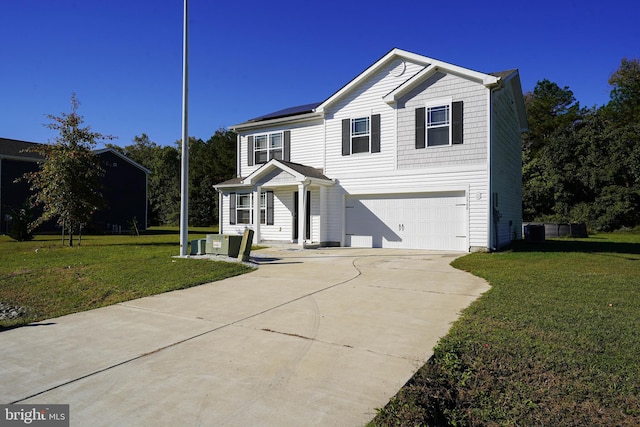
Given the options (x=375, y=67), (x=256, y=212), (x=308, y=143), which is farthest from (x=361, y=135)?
(x=256, y=212)

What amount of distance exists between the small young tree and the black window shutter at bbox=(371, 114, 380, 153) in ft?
40.0

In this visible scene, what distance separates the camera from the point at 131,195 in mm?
33250

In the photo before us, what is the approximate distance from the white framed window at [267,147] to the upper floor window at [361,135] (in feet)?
12.1

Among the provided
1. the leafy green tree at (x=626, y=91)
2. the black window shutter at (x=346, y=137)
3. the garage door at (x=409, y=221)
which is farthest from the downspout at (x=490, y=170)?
the leafy green tree at (x=626, y=91)

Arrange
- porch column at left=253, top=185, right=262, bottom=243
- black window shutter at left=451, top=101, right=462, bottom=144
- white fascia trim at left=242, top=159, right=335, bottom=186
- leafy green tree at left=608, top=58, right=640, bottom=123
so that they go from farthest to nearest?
leafy green tree at left=608, top=58, right=640, bottom=123 → porch column at left=253, top=185, right=262, bottom=243 → white fascia trim at left=242, top=159, right=335, bottom=186 → black window shutter at left=451, top=101, right=462, bottom=144

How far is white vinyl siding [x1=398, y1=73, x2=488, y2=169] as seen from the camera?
13.4 m

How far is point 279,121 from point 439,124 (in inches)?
300

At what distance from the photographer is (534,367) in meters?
3.68

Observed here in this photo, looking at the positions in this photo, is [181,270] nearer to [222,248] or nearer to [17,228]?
[222,248]

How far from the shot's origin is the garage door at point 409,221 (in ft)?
46.1

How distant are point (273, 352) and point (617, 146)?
3511 centimetres

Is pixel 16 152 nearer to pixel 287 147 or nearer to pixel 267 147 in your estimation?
pixel 267 147

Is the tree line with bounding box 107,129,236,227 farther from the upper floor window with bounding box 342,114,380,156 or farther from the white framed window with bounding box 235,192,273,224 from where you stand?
the upper floor window with bounding box 342,114,380,156

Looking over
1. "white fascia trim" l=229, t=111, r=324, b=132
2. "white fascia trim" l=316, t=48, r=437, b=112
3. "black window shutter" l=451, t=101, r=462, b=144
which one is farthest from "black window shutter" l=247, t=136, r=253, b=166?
"black window shutter" l=451, t=101, r=462, b=144
